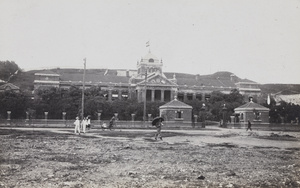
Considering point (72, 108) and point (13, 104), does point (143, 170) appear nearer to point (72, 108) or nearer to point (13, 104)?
point (72, 108)

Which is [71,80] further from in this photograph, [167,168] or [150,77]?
[167,168]

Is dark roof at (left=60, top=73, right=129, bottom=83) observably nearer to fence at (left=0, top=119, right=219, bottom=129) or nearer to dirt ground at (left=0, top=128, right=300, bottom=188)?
fence at (left=0, top=119, right=219, bottom=129)

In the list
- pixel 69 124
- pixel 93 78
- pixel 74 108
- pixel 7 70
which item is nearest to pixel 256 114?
pixel 69 124

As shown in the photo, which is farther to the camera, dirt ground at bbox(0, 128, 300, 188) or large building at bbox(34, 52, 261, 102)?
large building at bbox(34, 52, 261, 102)

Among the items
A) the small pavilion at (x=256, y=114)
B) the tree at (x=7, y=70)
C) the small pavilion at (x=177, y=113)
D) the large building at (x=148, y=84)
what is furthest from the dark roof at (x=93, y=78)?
the small pavilion at (x=256, y=114)

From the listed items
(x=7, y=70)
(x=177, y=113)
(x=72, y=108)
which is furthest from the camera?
(x=7, y=70)

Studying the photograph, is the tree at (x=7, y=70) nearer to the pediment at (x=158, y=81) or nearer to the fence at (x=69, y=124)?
the pediment at (x=158, y=81)

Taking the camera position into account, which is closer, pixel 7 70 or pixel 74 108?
pixel 74 108

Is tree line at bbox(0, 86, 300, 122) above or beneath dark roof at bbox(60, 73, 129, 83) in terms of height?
beneath

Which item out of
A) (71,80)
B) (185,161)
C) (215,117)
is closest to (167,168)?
(185,161)

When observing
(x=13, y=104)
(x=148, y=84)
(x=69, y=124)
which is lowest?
(x=69, y=124)

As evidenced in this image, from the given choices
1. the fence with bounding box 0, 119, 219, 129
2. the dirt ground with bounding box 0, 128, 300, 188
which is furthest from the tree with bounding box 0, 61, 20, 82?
the dirt ground with bounding box 0, 128, 300, 188
